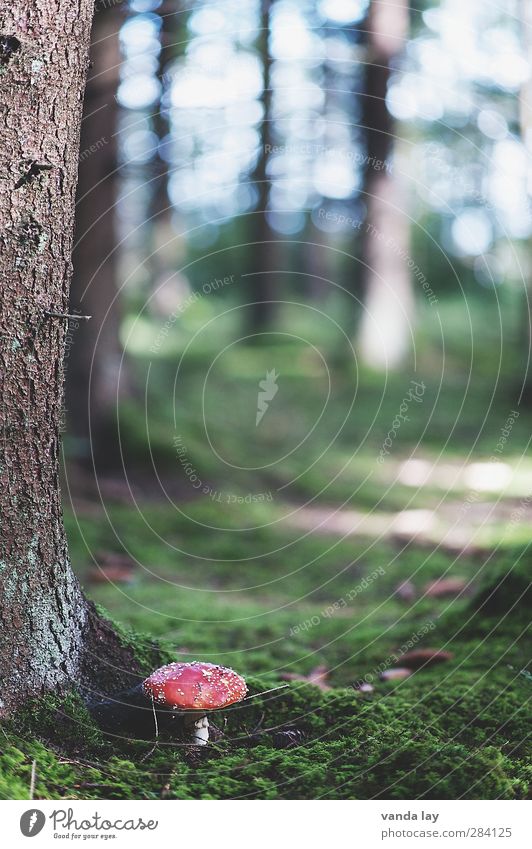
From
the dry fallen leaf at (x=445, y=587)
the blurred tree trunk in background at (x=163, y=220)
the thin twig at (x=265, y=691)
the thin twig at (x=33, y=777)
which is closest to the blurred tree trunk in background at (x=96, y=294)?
the blurred tree trunk in background at (x=163, y=220)

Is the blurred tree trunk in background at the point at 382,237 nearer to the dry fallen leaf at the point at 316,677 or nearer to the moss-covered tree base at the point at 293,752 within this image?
the dry fallen leaf at the point at 316,677

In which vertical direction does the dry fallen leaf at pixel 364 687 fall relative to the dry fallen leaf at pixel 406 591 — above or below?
below

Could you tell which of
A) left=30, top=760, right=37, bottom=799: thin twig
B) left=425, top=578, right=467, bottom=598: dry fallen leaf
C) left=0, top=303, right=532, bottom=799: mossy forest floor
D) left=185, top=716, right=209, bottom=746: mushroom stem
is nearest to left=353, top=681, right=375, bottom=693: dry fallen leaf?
left=0, top=303, right=532, bottom=799: mossy forest floor

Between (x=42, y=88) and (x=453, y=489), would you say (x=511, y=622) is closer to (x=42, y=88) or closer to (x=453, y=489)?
(x=42, y=88)

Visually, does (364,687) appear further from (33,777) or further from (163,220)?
(163,220)

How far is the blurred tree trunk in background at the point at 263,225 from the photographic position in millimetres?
10992

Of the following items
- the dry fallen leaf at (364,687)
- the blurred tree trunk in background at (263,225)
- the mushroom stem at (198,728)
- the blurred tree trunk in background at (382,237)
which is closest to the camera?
the mushroom stem at (198,728)

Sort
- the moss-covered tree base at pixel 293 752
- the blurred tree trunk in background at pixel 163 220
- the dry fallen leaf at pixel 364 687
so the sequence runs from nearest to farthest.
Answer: the moss-covered tree base at pixel 293 752, the dry fallen leaf at pixel 364 687, the blurred tree trunk in background at pixel 163 220

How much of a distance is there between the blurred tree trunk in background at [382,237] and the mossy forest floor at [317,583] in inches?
27.7

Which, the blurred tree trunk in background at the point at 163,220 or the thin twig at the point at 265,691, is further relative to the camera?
the blurred tree trunk in background at the point at 163,220

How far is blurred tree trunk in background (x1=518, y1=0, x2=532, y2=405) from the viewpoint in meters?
9.55

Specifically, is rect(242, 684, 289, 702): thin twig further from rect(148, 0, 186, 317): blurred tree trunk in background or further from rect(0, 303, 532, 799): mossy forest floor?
rect(148, 0, 186, 317): blurred tree trunk in background

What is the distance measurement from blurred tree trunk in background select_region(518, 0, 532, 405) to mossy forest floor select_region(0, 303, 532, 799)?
0.57 meters

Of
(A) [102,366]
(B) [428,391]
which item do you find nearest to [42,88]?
(A) [102,366]
